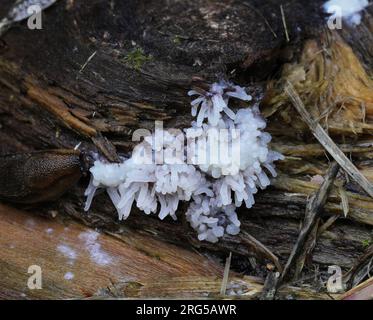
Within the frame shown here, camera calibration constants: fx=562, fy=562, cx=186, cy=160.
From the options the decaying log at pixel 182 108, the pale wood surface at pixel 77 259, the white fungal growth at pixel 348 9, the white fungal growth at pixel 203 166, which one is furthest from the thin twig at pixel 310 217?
the white fungal growth at pixel 348 9

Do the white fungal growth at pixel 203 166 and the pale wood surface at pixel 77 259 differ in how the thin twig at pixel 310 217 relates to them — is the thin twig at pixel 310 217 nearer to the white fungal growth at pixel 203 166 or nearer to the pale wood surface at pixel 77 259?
the white fungal growth at pixel 203 166

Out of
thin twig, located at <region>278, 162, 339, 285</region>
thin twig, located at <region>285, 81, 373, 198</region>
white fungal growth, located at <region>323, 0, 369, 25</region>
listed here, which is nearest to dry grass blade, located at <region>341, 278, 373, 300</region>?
thin twig, located at <region>278, 162, 339, 285</region>

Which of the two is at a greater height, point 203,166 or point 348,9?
point 348,9

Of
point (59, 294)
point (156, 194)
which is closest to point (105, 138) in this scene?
point (156, 194)

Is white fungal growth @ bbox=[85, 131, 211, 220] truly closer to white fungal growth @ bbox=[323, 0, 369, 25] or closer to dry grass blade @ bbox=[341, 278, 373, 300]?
dry grass blade @ bbox=[341, 278, 373, 300]

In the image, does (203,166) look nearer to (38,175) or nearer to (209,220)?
(209,220)

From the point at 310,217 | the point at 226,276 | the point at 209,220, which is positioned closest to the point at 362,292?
the point at 310,217

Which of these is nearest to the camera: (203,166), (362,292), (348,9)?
(362,292)
